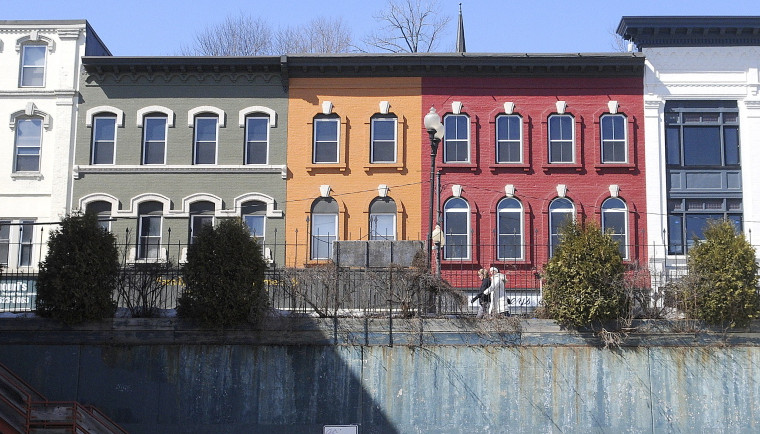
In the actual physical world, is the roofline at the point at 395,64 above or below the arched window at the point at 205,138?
above

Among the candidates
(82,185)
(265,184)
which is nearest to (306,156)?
(265,184)

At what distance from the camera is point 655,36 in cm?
2539

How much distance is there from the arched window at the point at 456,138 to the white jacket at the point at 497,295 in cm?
839

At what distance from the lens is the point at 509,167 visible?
25.5 m

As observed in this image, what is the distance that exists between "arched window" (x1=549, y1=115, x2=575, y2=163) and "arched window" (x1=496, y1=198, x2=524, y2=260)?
185 cm

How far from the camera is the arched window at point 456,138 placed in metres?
25.7

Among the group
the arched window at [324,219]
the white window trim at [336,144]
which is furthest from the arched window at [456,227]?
the white window trim at [336,144]

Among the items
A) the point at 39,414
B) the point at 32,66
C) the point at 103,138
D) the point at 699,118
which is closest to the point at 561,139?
the point at 699,118

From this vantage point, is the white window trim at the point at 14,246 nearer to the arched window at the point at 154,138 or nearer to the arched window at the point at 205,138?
the arched window at the point at 154,138

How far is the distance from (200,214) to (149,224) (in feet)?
5.33

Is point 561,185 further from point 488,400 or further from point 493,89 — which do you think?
point 488,400

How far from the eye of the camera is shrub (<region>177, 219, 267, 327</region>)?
1645 centimetres

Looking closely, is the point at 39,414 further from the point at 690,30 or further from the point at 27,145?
the point at 690,30

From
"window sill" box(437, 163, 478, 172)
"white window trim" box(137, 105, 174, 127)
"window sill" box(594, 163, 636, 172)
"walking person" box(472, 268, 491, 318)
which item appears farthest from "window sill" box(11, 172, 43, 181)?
Result: "window sill" box(594, 163, 636, 172)
